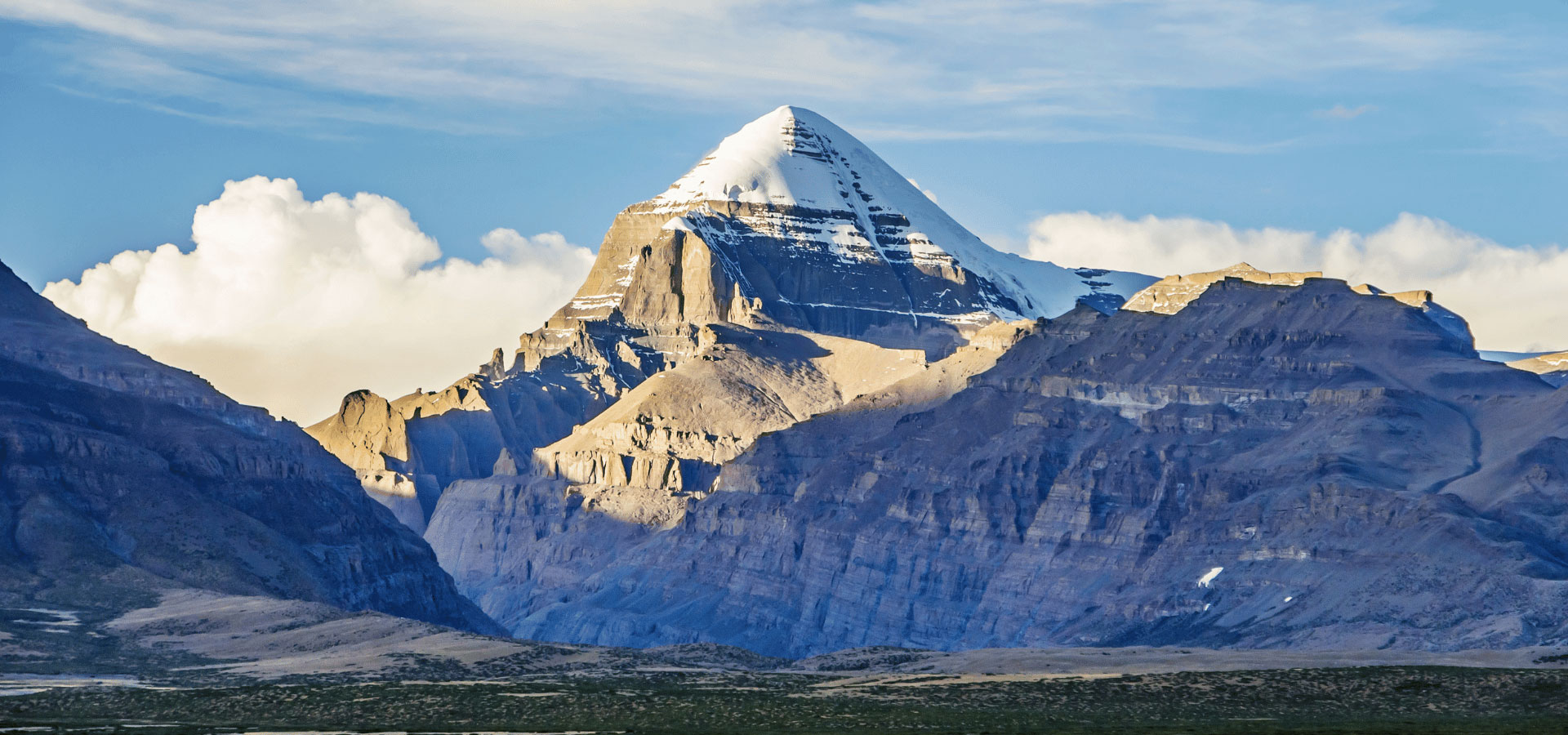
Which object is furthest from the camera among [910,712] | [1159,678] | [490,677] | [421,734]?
[490,677]

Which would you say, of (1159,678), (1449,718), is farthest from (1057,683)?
(1449,718)

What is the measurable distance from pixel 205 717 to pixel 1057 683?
54.6 m

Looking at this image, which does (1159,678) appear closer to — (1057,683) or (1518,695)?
(1057,683)

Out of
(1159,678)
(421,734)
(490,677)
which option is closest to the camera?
(421,734)

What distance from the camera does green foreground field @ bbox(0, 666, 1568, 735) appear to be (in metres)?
151

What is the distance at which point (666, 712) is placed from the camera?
160 metres

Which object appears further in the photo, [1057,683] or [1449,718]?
[1057,683]

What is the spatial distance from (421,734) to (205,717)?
19791mm

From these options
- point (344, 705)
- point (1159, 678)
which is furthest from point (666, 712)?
point (1159, 678)

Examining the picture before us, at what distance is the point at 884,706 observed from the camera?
535 ft

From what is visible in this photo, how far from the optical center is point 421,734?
5778 inches

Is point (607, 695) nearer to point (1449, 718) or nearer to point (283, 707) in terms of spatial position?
point (283, 707)

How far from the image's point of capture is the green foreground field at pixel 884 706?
15088cm

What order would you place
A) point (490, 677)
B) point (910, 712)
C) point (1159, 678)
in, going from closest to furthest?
point (910, 712) → point (1159, 678) → point (490, 677)
